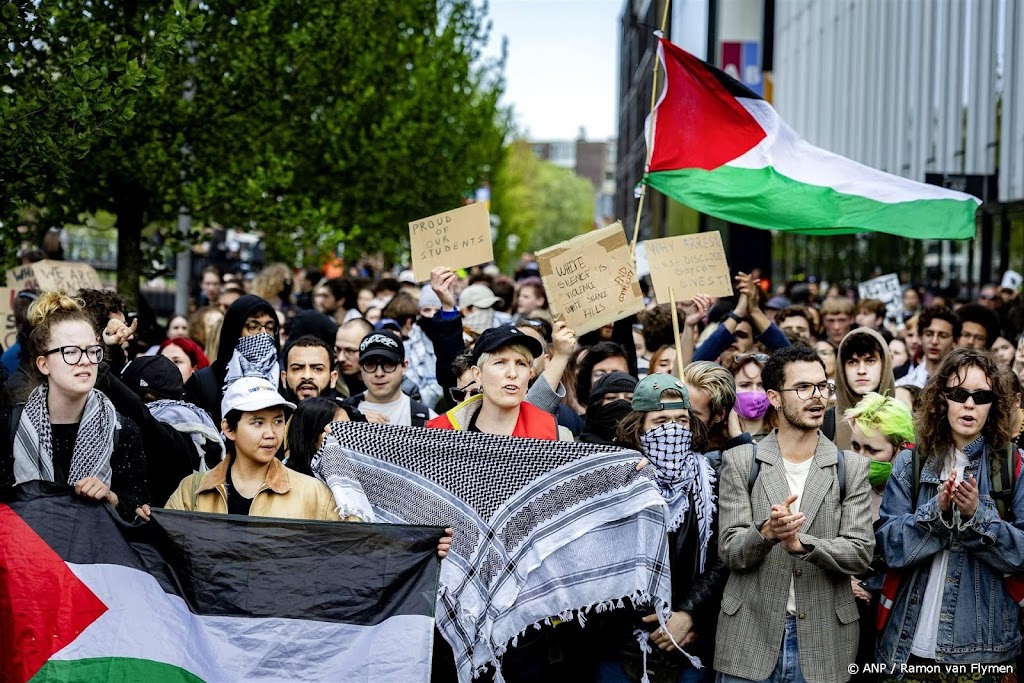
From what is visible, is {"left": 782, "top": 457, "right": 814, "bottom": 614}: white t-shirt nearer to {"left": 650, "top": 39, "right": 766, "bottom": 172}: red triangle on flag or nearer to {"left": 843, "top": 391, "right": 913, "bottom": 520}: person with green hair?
{"left": 843, "top": 391, "right": 913, "bottom": 520}: person with green hair

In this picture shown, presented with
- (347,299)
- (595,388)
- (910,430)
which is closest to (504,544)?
(595,388)

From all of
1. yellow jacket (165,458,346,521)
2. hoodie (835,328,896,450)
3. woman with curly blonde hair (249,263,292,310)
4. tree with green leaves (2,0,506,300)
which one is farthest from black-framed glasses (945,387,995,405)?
woman with curly blonde hair (249,263,292,310)

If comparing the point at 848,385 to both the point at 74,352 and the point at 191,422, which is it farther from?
the point at 74,352

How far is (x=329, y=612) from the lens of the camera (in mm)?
4785

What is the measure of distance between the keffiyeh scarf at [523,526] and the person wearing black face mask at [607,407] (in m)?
1.03

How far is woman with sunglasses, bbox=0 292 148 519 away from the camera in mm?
4859

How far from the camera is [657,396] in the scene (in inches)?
208

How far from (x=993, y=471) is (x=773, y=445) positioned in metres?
0.82

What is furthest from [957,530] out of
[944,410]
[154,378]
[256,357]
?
[256,357]

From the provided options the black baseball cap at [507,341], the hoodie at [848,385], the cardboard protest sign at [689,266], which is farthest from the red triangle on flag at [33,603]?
the cardboard protest sign at [689,266]

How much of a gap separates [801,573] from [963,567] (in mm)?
593

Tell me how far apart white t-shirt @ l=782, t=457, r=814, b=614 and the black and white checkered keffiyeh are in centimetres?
31

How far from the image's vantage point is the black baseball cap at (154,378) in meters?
6.75

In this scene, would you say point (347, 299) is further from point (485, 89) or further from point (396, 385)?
point (485, 89)
